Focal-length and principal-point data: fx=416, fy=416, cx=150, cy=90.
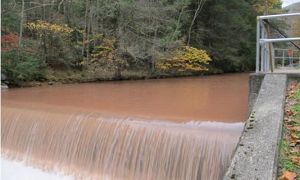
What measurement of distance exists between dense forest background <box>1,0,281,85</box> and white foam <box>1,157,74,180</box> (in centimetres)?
708

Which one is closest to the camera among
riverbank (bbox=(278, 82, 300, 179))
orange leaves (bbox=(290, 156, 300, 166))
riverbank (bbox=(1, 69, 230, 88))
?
riverbank (bbox=(278, 82, 300, 179))

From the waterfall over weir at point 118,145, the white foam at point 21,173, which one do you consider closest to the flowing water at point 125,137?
the waterfall over weir at point 118,145

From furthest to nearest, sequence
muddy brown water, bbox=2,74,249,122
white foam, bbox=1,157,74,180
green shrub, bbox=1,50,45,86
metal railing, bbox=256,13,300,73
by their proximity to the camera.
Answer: green shrub, bbox=1,50,45,86 < muddy brown water, bbox=2,74,249,122 < white foam, bbox=1,157,74,180 < metal railing, bbox=256,13,300,73

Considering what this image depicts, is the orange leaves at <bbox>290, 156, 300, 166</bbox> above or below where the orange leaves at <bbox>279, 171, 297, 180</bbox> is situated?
above

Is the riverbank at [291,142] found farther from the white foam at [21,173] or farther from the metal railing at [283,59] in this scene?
the metal railing at [283,59]

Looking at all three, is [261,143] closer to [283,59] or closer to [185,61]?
[283,59]

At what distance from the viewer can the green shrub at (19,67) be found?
13961 millimetres

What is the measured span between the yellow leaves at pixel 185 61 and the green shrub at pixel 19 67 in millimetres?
6352

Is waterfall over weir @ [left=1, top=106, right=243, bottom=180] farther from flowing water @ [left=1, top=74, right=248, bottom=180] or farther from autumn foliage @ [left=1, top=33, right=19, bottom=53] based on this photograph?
autumn foliage @ [left=1, top=33, right=19, bottom=53]

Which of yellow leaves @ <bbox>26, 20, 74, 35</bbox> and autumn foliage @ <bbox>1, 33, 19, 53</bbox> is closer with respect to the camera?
autumn foliage @ <bbox>1, 33, 19, 53</bbox>

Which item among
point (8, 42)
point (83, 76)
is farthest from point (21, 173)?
point (83, 76)

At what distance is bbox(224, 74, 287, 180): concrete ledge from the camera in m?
3.12

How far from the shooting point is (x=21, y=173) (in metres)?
7.15

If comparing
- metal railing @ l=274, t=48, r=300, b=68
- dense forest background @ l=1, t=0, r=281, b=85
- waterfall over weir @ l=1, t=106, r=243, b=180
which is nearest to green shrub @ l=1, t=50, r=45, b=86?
dense forest background @ l=1, t=0, r=281, b=85
